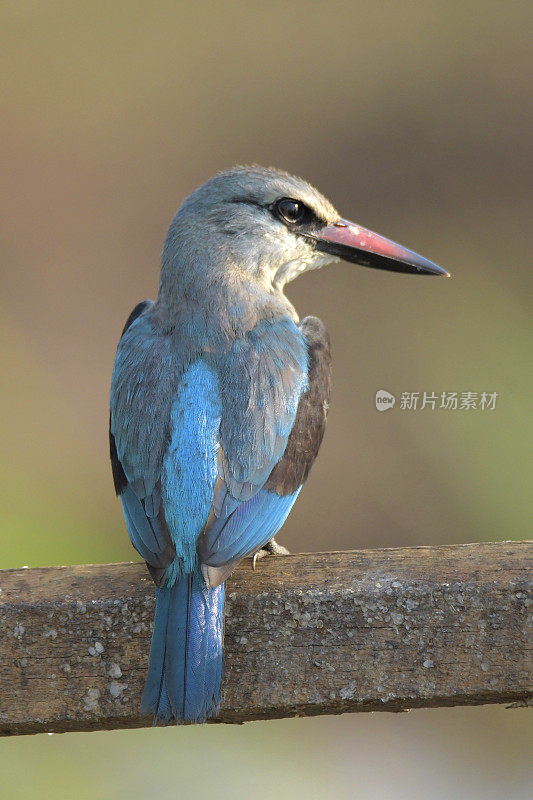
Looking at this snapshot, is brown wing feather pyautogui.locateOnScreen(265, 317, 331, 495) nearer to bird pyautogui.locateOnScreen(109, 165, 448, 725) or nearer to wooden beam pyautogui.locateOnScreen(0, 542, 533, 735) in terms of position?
bird pyautogui.locateOnScreen(109, 165, 448, 725)

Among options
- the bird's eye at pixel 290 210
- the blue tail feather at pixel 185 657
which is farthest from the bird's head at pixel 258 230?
the blue tail feather at pixel 185 657

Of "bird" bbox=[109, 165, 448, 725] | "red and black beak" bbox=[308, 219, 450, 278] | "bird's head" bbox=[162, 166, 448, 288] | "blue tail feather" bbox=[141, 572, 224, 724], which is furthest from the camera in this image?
"red and black beak" bbox=[308, 219, 450, 278]

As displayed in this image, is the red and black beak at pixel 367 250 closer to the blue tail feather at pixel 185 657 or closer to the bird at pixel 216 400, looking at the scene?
the bird at pixel 216 400

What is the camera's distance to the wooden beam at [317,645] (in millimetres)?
1636

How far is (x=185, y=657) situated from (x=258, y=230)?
1209mm

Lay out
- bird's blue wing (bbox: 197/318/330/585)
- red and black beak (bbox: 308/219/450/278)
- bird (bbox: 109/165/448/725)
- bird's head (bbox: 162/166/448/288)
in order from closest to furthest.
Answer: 1. bird (bbox: 109/165/448/725)
2. bird's blue wing (bbox: 197/318/330/585)
3. bird's head (bbox: 162/166/448/288)
4. red and black beak (bbox: 308/219/450/278)

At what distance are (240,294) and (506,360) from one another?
5.14 ft

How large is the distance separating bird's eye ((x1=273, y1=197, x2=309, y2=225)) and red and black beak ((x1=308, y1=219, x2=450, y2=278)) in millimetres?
70

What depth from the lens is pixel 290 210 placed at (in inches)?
104

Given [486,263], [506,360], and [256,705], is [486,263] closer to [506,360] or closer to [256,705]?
[506,360]

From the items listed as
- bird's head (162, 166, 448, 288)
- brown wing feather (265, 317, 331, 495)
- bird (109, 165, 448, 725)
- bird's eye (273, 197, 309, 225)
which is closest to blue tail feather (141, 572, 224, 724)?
bird (109, 165, 448, 725)

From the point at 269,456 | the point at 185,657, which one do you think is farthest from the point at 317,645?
the point at 269,456

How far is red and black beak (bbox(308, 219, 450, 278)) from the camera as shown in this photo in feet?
8.86

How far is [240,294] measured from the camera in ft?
7.93
